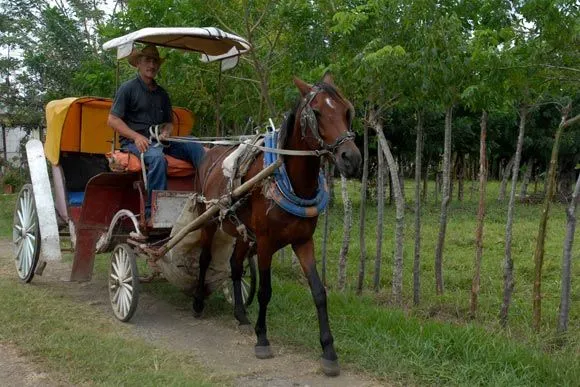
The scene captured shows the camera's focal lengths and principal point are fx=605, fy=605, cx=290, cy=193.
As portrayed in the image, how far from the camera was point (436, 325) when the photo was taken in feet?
16.2

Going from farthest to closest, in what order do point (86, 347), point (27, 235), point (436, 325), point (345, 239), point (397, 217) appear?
point (27, 235) < point (345, 239) < point (397, 217) < point (436, 325) < point (86, 347)

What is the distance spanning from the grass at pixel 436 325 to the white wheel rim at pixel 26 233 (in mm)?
1148

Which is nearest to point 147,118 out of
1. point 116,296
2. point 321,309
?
point 116,296

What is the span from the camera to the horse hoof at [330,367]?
4.34 metres

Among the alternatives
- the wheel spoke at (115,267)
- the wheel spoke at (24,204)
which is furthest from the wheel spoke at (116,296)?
the wheel spoke at (24,204)

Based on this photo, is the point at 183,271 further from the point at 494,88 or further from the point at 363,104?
the point at 494,88

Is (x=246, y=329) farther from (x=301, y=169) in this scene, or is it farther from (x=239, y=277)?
(x=301, y=169)

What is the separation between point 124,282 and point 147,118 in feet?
5.45

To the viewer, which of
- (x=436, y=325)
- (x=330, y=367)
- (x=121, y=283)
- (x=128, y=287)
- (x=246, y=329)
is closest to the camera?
(x=330, y=367)

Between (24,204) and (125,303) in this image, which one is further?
(24,204)

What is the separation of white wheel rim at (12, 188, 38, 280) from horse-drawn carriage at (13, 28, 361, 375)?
15 millimetres

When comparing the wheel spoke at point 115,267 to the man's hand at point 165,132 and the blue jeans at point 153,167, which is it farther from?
the man's hand at point 165,132

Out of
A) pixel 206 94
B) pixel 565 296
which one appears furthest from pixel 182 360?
pixel 206 94

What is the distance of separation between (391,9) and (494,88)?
4.16ft
